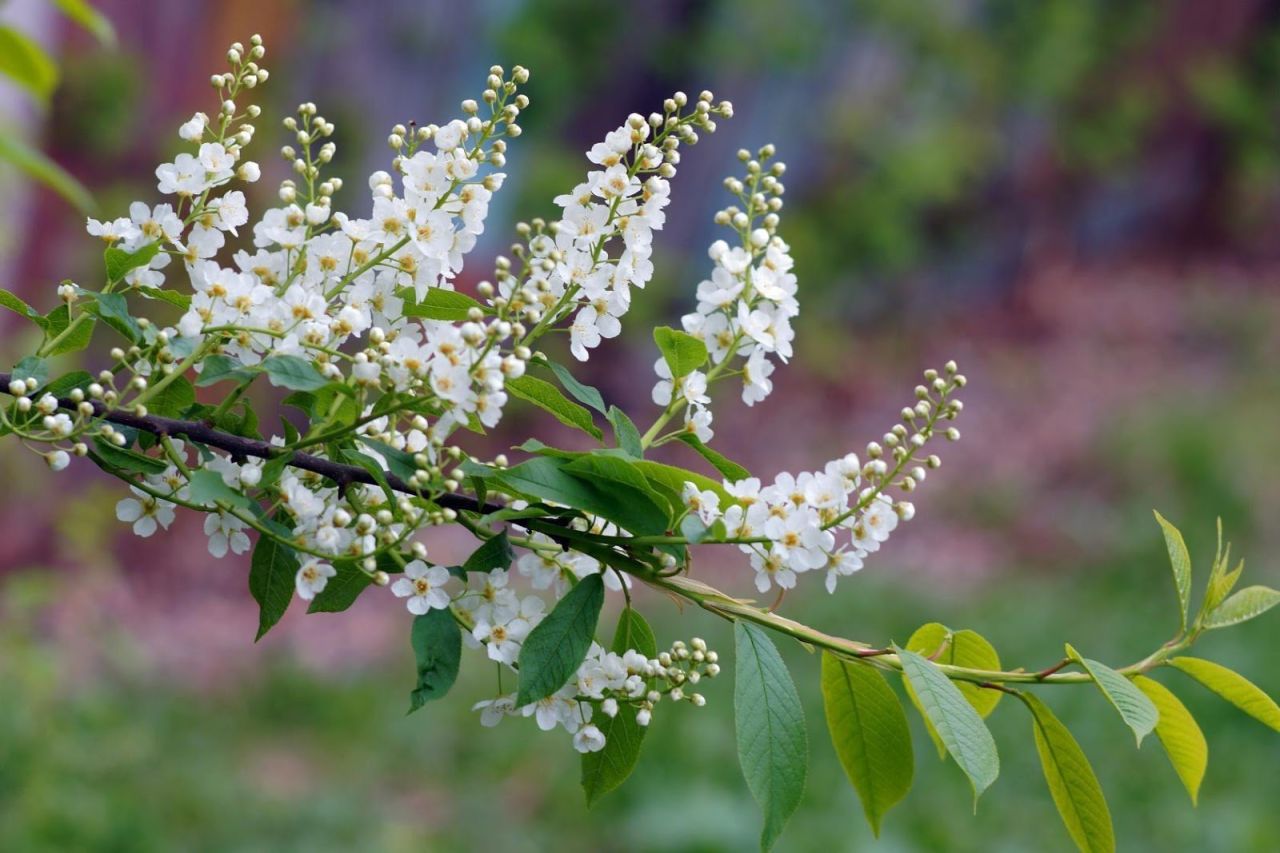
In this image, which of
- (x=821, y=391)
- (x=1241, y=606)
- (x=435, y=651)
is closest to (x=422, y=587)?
(x=435, y=651)

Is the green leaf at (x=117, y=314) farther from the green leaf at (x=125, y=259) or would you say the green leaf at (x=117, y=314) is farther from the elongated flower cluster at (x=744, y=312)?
the elongated flower cluster at (x=744, y=312)

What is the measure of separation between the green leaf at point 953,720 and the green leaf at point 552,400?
256mm

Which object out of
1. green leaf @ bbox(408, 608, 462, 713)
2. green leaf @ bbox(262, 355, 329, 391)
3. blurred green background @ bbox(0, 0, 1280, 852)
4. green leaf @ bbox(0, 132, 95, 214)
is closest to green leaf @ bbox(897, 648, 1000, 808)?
green leaf @ bbox(408, 608, 462, 713)

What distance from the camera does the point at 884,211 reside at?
7309 mm

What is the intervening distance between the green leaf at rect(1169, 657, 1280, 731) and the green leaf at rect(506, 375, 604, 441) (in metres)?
0.45

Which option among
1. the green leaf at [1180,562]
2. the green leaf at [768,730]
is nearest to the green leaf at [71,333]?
the green leaf at [768,730]

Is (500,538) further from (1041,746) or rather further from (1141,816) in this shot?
(1141,816)

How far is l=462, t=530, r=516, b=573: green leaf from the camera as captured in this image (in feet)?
2.81

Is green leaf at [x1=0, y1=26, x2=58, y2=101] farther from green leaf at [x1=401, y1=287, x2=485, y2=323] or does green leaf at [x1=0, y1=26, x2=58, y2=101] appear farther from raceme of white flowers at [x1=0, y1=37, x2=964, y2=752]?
green leaf at [x1=401, y1=287, x2=485, y2=323]

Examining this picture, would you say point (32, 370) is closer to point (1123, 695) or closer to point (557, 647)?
point (557, 647)

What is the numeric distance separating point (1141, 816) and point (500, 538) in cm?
334

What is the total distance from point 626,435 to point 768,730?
0.22 meters

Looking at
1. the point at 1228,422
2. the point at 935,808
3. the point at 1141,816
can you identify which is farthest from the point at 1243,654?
the point at 1228,422

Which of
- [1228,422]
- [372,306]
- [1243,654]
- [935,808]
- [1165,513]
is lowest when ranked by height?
[372,306]
